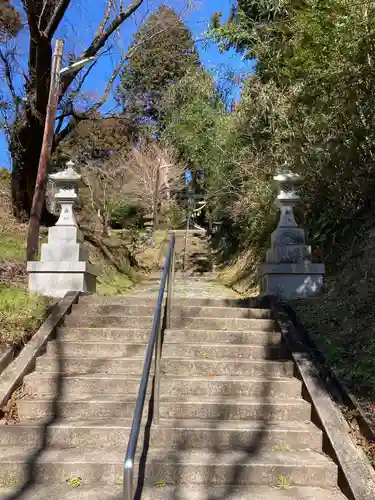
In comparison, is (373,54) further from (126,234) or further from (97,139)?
(97,139)

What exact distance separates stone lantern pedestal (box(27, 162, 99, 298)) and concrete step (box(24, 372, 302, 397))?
7.32 feet

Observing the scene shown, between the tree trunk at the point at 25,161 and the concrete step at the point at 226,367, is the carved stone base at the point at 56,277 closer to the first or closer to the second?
the concrete step at the point at 226,367

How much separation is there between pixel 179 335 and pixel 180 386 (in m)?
0.85

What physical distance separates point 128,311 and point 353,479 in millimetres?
3080

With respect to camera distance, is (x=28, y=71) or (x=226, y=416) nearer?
(x=226, y=416)

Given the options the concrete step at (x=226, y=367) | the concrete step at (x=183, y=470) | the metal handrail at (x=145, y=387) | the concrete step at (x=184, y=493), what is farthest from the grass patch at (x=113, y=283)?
the concrete step at (x=184, y=493)

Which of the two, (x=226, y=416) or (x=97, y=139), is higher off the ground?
(x=97, y=139)

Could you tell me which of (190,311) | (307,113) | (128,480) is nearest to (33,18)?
(307,113)

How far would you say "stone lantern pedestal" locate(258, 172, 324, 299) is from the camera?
A: 649cm

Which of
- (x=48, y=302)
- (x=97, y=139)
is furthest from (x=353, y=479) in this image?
(x=97, y=139)

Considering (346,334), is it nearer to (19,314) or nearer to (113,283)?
(19,314)

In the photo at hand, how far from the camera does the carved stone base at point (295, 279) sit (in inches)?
255

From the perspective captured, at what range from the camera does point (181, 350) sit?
4.68 meters

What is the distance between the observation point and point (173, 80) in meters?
25.6
